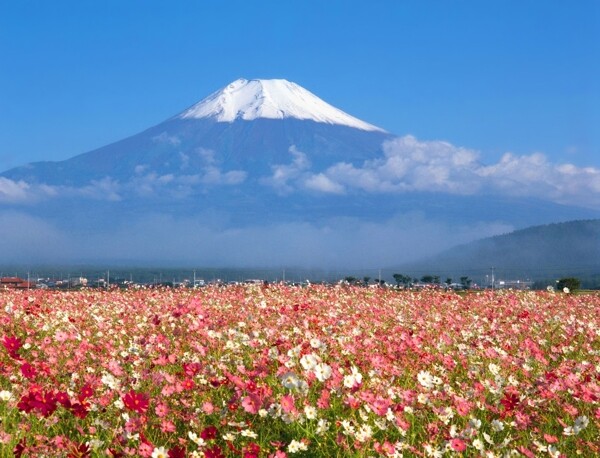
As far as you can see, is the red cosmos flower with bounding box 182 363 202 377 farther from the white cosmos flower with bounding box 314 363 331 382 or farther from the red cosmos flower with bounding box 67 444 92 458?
the red cosmos flower with bounding box 67 444 92 458

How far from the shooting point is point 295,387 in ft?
17.8

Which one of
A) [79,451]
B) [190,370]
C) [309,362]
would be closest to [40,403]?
[79,451]

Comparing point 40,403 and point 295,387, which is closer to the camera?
point 40,403

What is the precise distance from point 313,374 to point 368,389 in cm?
83

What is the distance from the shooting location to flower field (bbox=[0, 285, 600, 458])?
5.26 m

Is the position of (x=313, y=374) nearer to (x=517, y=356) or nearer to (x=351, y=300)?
(x=517, y=356)

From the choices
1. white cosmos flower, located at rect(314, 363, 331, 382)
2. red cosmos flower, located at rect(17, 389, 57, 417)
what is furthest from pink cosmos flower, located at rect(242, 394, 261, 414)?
red cosmos flower, located at rect(17, 389, 57, 417)

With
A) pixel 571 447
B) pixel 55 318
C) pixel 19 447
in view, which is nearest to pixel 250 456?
pixel 19 447

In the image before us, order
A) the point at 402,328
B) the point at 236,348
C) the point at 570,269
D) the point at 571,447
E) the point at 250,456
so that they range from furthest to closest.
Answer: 1. the point at 570,269
2. the point at 402,328
3. the point at 236,348
4. the point at 571,447
5. the point at 250,456

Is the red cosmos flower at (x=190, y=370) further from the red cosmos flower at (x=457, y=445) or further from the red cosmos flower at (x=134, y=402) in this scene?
the red cosmos flower at (x=457, y=445)

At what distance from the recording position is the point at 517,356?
9.34 meters

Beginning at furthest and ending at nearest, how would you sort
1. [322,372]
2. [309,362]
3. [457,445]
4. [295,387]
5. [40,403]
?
[309,362] < [322,372] < [295,387] < [457,445] < [40,403]

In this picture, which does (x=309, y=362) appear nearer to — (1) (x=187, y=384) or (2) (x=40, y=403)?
(1) (x=187, y=384)

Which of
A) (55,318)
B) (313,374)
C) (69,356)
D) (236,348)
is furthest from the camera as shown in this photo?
(55,318)
